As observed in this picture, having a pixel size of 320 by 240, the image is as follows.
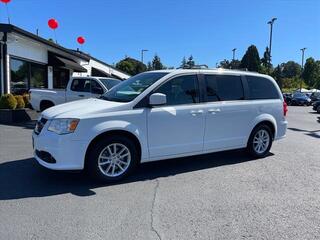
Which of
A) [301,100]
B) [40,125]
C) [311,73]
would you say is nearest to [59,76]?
[40,125]

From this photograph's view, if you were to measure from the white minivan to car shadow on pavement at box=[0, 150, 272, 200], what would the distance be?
1.02 feet

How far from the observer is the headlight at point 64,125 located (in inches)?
216

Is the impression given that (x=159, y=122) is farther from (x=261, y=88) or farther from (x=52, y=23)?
(x=52, y=23)

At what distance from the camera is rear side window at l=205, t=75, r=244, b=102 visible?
6975mm

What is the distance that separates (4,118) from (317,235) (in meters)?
11.5

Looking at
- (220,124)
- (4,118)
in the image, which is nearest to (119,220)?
(220,124)

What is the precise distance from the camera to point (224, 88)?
7219 millimetres

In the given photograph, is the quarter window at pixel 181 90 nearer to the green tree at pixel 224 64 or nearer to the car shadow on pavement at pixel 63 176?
the car shadow on pavement at pixel 63 176

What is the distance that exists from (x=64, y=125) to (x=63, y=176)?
3.51 ft

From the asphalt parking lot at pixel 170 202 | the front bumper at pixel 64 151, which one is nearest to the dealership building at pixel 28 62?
the asphalt parking lot at pixel 170 202

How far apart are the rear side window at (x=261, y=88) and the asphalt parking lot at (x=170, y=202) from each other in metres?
1.42

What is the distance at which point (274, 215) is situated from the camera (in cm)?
459

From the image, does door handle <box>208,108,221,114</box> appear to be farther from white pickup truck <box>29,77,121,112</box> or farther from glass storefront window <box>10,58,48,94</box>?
glass storefront window <box>10,58,48,94</box>

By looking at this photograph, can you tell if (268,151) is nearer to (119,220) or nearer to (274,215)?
(274,215)
